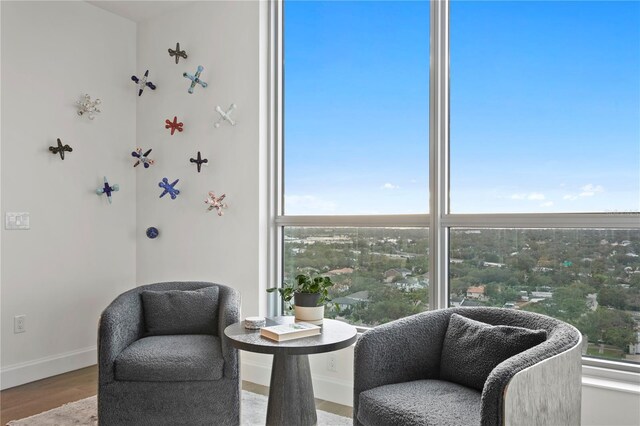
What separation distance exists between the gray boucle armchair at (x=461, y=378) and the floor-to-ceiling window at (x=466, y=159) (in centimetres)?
52

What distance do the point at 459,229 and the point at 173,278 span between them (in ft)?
7.30

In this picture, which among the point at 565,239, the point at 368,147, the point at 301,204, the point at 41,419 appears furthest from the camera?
the point at 301,204

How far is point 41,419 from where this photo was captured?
2709mm

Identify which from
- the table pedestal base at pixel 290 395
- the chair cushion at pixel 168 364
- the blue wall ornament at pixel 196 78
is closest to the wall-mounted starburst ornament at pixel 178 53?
the blue wall ornament at pixel 196 78

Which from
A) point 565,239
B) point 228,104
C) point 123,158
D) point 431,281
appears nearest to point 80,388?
point 123,158

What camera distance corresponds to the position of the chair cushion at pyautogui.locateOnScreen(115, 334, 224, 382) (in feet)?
7.64

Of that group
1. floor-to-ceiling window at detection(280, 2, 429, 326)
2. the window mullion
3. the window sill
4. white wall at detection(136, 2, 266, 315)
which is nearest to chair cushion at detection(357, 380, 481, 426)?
the window sill

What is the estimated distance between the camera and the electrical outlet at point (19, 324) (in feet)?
10.9

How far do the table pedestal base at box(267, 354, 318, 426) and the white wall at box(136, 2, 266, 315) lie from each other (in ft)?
3.57

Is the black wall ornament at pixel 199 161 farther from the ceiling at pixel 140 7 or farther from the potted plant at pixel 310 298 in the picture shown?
the potted plant at pixel 310 298

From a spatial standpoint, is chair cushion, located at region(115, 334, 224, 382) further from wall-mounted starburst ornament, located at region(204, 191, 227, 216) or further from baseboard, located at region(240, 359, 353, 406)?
wall-mounted starburst ornament, located at region(204, 191, 227, 216)

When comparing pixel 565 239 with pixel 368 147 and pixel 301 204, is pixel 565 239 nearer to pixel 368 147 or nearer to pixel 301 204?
pixel 368 147

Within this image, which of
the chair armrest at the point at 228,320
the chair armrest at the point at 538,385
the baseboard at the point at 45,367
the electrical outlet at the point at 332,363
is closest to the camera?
the chair armrest at the point at 538,385

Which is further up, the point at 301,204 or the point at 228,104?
the point at 228,104
